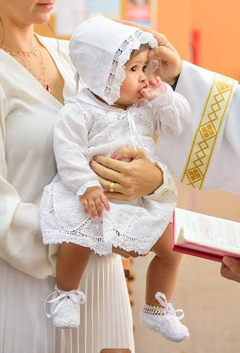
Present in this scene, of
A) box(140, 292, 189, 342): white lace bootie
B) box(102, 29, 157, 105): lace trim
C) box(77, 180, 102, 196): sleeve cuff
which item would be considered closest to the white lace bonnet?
box(102, 29, 157, 105): lace trim

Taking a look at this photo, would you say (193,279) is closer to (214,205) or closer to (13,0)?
(214,205)

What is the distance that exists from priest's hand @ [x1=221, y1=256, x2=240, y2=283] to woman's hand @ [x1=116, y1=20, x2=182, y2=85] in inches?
28.2

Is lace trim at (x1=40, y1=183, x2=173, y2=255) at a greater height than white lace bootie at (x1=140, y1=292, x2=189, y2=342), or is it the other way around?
lace trim at (x1=40, y1=183, x2=173, y2=255)

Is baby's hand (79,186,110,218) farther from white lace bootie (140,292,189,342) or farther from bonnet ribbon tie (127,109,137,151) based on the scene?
white lace bootie (140,292,189,342)

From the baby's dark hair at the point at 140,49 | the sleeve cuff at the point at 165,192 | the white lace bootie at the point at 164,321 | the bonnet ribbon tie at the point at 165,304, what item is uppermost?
the baby's dark hair at the point at 140,49

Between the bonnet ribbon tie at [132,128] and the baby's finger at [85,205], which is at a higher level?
the bonnet ribbon tie at [132,128]

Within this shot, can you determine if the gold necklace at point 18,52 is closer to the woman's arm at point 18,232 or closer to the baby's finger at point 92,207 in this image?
Result: the woman's arm at point 18,232

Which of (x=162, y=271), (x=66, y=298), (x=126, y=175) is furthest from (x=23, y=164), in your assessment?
(x=162, y=271)

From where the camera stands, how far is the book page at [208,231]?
1.55 metres

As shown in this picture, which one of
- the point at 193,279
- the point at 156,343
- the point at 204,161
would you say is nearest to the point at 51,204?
the point at 204,161

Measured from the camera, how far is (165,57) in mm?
2145


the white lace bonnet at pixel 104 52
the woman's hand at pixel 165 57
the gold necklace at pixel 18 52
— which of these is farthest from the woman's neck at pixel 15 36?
the woman's hand at pixel 165 57

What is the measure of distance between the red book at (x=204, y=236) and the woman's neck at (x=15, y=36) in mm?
745

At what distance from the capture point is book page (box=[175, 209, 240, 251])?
1.55 meters
